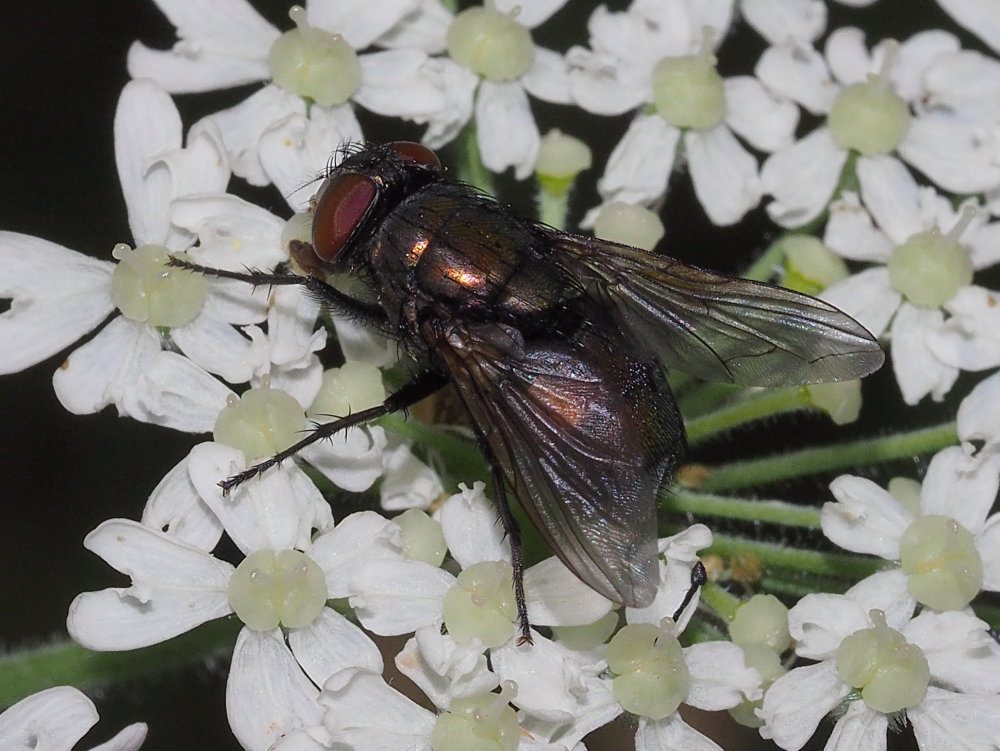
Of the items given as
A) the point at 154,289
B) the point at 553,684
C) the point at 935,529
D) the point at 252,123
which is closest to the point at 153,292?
the point at 154,289

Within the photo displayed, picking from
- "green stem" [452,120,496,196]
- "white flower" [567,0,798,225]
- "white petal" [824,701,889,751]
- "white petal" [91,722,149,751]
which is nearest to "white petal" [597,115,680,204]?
"white flower" [567,0,798,225]

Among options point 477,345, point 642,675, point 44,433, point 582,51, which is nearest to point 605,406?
point 477,345

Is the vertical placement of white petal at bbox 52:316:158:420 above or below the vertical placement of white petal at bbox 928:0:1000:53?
below

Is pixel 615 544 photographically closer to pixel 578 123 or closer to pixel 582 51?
pixel 582 51

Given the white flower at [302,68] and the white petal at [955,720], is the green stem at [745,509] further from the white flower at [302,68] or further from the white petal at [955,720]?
the white flower at [302,68]

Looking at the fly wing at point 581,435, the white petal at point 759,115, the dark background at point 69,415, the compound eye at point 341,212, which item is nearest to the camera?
the fly wing at point 581,435

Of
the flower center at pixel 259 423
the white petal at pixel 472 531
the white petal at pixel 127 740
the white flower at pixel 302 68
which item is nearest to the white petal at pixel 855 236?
the white flower at pixel 302 68

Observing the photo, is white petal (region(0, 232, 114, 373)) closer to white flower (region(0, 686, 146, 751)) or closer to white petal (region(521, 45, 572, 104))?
white flower (region(0, 686, 146, 751))
